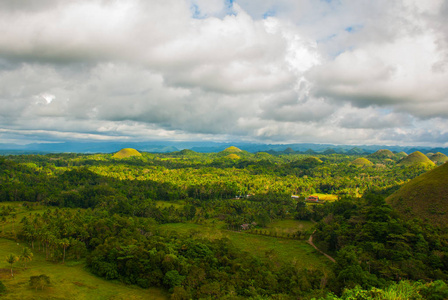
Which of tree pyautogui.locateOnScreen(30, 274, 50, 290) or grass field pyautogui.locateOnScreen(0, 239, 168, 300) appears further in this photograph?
tree pyautogui.locateOnScreen(30, 274, 50, 290)

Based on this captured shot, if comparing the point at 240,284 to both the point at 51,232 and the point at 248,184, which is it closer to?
the point at 51,232

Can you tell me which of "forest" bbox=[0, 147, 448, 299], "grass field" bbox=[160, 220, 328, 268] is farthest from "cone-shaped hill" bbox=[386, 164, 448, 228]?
"grass field" bbox=[160, 220, 328, 268]

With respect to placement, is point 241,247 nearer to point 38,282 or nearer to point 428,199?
point 38,282

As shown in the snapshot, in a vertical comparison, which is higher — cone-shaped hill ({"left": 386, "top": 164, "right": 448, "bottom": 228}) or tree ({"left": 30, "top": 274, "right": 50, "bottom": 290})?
cone-shaped hill ({"left": 386, "top": 164, "right": 448, "bottom": 228})

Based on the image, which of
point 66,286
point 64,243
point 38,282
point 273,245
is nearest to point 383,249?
point 273,245

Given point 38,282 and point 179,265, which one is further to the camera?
point 179,265

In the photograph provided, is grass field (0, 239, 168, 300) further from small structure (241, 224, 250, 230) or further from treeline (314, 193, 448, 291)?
small structure (241, 224, 250, 230)
